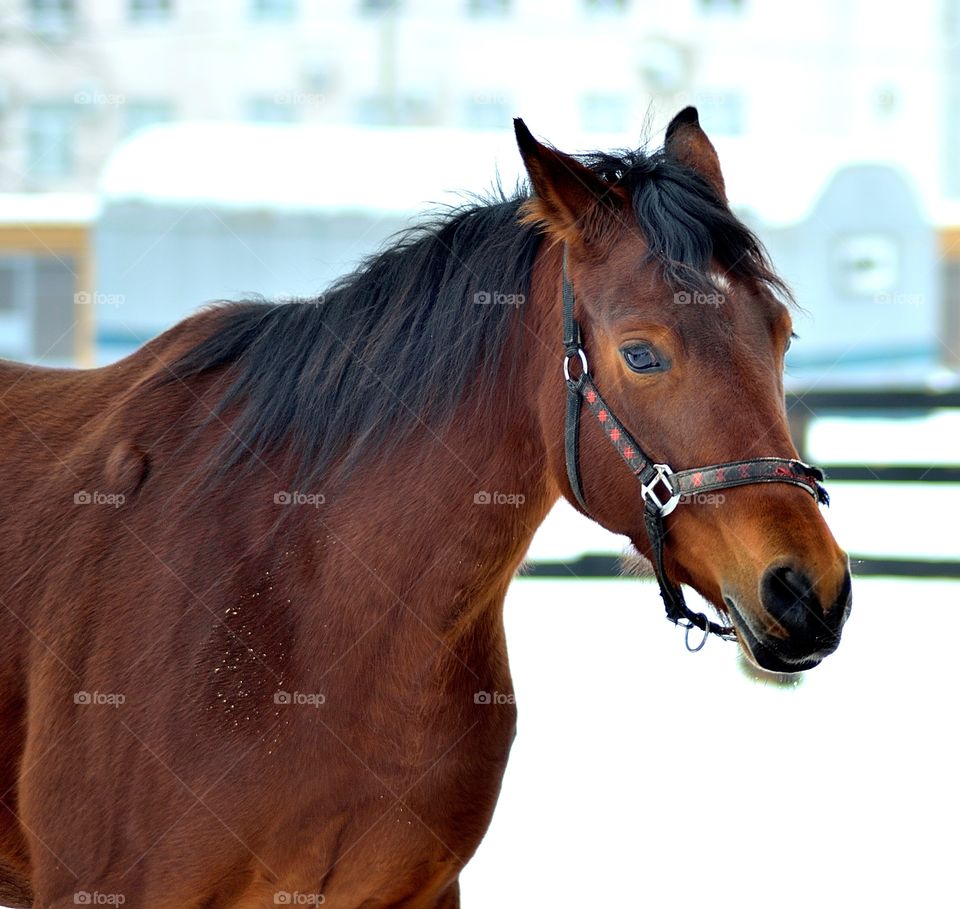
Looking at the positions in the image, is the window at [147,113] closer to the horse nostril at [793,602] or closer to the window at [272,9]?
the window at [272,9]

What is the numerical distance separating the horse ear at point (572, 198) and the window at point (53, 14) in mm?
24001

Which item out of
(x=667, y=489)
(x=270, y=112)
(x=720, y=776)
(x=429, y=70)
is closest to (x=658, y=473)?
(x=667, y=489)

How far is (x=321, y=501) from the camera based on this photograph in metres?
2.21

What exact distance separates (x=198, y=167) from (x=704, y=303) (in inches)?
382

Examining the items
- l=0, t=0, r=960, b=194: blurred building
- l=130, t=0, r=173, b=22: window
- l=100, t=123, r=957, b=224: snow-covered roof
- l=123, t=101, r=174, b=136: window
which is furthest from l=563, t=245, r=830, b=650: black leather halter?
l=130, t=0, r=173, b=22: window

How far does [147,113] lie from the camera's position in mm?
22156

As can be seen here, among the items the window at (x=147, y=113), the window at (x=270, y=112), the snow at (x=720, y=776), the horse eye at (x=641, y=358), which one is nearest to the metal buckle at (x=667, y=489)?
the horse eye at (x=641, y=358)

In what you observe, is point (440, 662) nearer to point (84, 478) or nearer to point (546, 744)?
point (84, 478)

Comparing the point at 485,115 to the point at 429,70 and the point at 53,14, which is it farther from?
the point at 53,14

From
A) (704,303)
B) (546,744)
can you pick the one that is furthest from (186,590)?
(546,744)

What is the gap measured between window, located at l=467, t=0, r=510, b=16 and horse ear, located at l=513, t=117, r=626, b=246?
21.0 metres

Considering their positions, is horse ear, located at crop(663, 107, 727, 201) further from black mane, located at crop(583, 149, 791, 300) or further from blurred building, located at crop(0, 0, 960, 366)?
blurred building, located at crop(0, 0, 960, 366)

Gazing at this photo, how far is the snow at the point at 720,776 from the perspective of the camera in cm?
350

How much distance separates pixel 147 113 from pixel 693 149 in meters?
21.8
